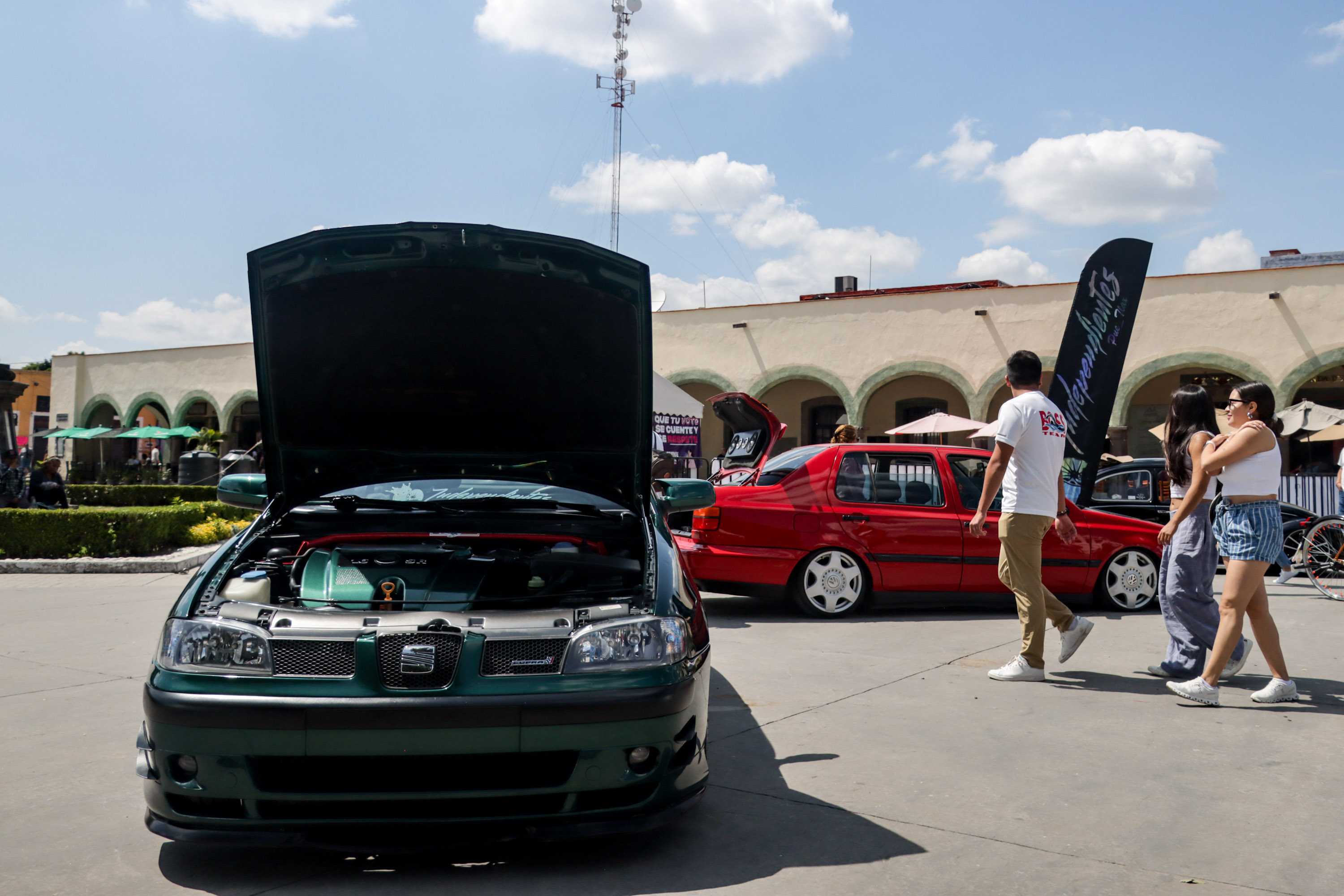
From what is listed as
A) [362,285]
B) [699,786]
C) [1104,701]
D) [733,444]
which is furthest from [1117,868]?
[733,444]

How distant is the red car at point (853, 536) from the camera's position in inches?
336

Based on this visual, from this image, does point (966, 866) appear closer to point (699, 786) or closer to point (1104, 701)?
point (699, 786)

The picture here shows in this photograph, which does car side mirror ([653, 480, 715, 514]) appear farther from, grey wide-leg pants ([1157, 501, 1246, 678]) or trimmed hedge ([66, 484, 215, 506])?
trimmed hedge ([66, 484, 215, 506])

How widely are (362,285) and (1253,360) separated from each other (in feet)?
67.0

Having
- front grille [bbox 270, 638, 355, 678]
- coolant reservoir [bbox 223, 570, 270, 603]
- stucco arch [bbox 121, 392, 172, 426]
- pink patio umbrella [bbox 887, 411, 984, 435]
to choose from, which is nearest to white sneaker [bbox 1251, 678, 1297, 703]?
front grille [bbox 270, 638, 355, 678]

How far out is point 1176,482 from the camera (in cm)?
621

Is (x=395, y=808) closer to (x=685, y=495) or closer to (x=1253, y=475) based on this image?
(x=685, y=495)

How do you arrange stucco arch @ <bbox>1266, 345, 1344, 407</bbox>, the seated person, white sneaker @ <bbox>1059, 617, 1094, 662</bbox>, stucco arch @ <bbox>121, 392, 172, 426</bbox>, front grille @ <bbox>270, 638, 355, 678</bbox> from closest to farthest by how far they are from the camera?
1. front grille @ <bbox>270, 638, 355, 678</bbox>
2. white sneaker @ <bbox>1059, 617, 1094, 662</bbox>
3. the seated person
4. stucco arch @ <bbox>1266, 345, 1344, 407</bbox>
5. stucco arch @ <bbox>121, 392, 172, 426</bbox>

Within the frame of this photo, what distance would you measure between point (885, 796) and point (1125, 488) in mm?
9963

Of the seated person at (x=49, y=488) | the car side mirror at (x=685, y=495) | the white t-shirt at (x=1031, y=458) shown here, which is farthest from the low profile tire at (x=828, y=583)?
the seated person at (x=49, y=488)

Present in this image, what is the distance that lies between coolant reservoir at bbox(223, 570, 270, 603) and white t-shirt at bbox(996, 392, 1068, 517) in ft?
A: 13.0

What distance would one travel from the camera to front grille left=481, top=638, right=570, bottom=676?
316cm

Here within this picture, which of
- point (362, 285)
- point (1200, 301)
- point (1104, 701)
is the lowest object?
point (1104, 701)

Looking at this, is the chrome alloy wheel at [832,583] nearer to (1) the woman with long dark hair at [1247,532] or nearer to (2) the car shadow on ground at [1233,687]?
(2) the car shadow on ground at [1233,687]
